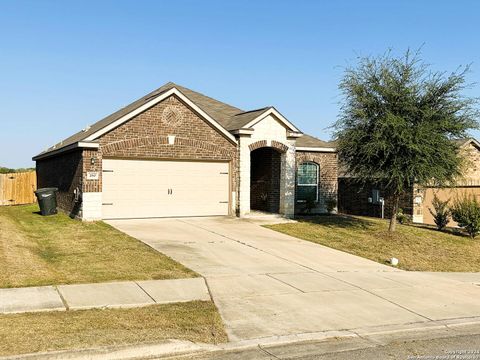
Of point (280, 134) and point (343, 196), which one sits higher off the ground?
point (280, 134)

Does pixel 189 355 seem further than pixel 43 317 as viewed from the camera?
No

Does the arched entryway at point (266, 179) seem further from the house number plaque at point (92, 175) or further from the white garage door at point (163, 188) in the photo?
the house number plaque at point (92, 175)

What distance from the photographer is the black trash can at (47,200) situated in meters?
19.6

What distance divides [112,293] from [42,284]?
1.41 metres

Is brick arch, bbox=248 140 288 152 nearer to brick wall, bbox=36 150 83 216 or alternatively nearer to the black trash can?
brick wall, bbox=36 150 83 216

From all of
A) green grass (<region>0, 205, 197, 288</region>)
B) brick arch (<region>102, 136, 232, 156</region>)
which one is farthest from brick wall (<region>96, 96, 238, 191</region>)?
green grass (<region>0, 205, 197, 288</region>)

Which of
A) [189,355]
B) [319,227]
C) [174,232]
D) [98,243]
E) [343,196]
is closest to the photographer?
[189,355]

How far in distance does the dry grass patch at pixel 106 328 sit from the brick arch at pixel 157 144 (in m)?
11.1

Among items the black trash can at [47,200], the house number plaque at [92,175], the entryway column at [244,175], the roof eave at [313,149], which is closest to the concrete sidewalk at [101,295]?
the house number plaque at [92,175]

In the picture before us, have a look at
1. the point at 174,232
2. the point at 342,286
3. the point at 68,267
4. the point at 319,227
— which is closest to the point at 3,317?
the point at 68,267

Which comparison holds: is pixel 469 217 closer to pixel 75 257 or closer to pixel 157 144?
pixel 157 144

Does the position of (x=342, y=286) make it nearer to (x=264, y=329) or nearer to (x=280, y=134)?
(x=264, y=329)

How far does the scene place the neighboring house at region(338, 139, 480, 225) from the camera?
76.0ft

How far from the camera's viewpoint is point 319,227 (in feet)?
60.9
